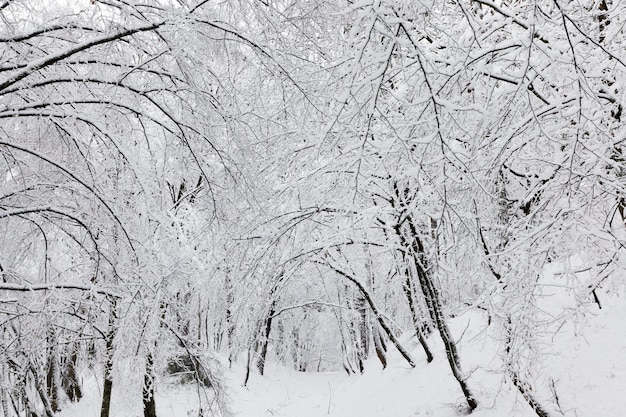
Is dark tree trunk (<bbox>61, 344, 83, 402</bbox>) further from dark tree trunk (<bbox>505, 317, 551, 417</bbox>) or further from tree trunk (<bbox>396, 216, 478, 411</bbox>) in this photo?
dark tree trunk (<bbox>505, 317, 551, 417</bbox>)

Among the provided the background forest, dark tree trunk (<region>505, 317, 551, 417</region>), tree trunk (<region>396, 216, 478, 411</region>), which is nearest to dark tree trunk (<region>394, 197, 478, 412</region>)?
tree trunk (<region>396, 216, 478, 411</region>)

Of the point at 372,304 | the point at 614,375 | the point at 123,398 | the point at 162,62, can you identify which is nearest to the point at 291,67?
the point at 162,62

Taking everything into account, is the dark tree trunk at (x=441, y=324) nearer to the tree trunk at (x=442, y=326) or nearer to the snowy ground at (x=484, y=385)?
the tree trunk at (x=442, y=326)

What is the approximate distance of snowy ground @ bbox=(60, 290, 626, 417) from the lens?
5.89 meters

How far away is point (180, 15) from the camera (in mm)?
3371

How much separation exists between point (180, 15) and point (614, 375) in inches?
256

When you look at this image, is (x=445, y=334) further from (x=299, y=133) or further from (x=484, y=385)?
(x=299, y=133)

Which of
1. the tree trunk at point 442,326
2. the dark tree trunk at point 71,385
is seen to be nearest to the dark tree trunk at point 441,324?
the tree trunk at point 442,326

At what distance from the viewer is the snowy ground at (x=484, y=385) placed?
19.3 feet

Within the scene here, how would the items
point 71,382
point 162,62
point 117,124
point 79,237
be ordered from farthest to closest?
point 71,382
point 79,237
point 117,124
point 162,62

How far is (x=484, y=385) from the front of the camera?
7.54 metres

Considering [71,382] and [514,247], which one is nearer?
[514,247]

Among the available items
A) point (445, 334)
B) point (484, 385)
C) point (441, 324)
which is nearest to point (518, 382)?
point (441, 324)

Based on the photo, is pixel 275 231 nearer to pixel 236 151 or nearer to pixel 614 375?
pixel 236 151
